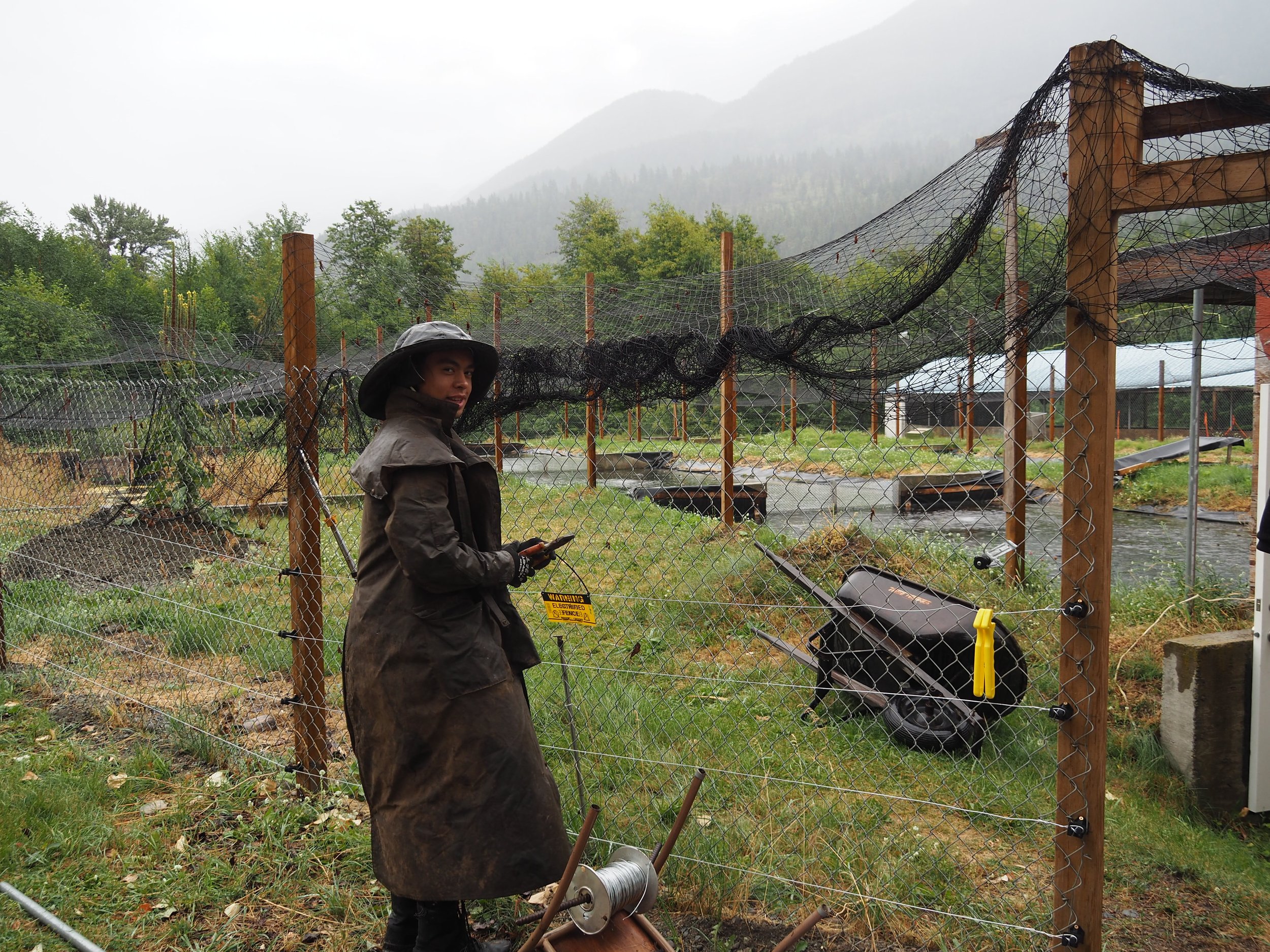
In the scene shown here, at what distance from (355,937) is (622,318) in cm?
424

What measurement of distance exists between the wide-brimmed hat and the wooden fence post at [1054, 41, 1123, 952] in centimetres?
159

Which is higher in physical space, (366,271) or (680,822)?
(366,271)

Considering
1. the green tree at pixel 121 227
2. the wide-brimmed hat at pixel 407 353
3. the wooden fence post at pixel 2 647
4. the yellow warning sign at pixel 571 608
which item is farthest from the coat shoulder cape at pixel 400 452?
the green tree at pixel 121 227

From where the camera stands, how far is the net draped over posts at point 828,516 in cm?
197

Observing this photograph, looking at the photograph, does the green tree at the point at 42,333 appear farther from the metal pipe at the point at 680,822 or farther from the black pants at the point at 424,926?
the metal pipe at the point at 680,822

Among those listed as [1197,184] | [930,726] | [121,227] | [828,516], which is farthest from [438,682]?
[121,227]

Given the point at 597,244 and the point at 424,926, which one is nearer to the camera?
the point at 424,926

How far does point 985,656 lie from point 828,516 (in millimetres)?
1454

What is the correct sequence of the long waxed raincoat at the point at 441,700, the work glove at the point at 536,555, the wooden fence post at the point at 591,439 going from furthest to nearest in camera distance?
the wooden fence post at the point at 591,439, the work glove at the point at 536,555, the long waxed raincoat at the point at 441,700

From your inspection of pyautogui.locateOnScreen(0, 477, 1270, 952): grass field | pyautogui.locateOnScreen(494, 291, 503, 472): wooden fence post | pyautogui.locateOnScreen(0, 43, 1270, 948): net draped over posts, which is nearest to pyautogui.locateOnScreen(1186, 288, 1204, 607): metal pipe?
pyautogui.locateOnScreen(0, 477, 1270, 952): grass field

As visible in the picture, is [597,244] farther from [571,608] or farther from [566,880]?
[566,880]

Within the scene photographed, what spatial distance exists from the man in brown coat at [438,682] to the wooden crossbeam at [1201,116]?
1.80 m

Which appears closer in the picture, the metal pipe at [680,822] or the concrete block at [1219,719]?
the metal pipe at [680,822]

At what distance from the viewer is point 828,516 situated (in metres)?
3.45
